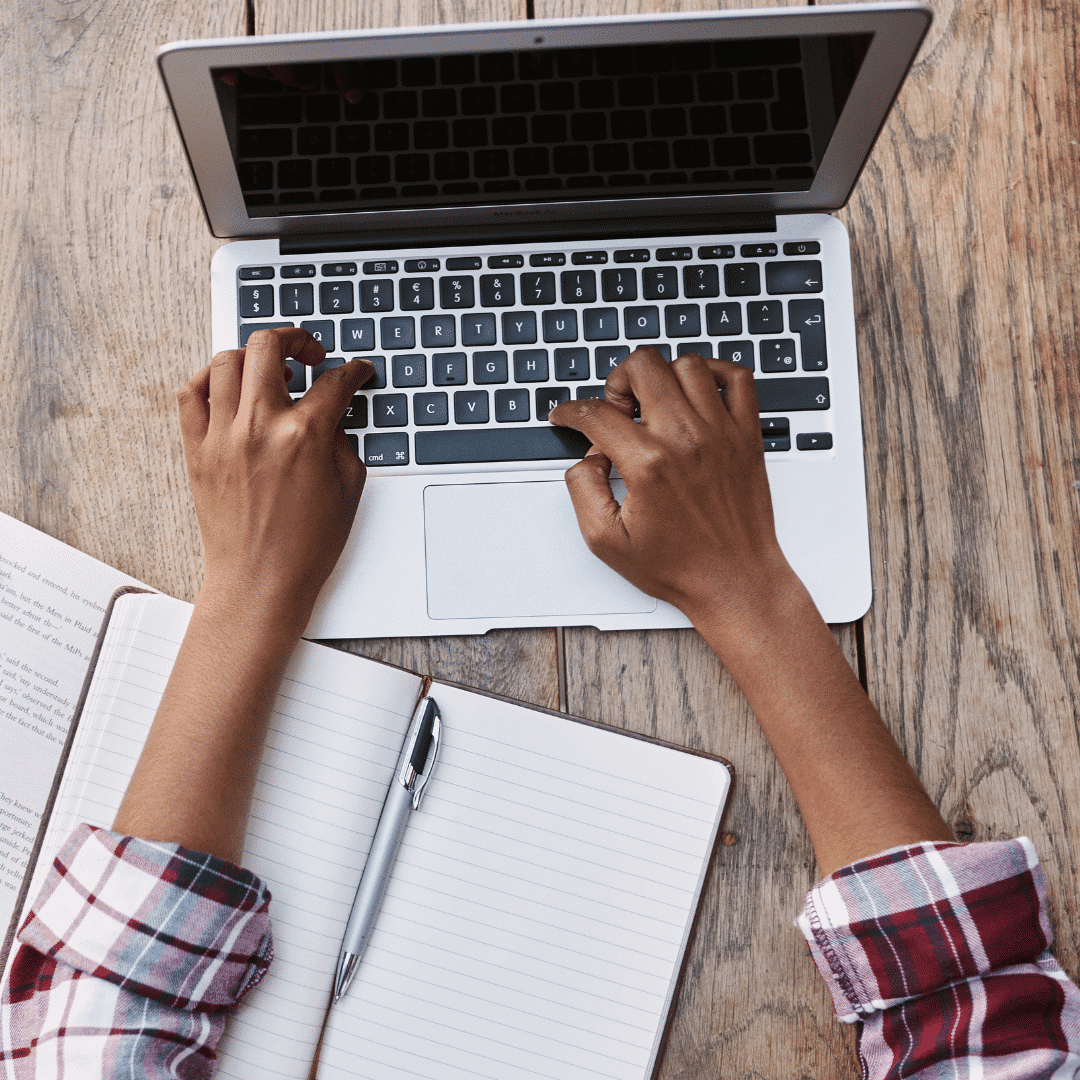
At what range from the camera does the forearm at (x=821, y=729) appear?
1.78 ft

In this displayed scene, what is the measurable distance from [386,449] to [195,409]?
13 centimetres

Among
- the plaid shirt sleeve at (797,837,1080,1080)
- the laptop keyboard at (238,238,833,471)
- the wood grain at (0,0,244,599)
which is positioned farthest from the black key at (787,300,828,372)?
the wood grain at (0,0,244,599)

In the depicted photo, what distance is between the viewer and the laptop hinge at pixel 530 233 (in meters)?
0.62

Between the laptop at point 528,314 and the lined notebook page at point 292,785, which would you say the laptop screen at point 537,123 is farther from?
the lined notebook page at point 292,785

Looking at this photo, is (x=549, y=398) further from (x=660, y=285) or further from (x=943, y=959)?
(x=943, y=959)

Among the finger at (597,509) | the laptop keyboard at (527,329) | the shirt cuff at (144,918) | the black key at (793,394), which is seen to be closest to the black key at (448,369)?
the laptop keyboard at (527,329)

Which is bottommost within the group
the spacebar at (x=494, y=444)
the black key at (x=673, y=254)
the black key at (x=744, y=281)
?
the spacebar at (x=494, y=444)

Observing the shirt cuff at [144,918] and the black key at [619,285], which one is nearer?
the shirt cuff at [144,918]

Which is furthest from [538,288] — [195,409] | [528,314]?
[195,409]

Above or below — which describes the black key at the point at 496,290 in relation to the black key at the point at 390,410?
above

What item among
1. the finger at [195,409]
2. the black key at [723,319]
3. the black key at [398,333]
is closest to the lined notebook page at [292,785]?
the finger at [195,409]

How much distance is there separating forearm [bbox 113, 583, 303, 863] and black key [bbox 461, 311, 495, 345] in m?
0.22

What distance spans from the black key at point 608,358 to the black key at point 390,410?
5.4 inches

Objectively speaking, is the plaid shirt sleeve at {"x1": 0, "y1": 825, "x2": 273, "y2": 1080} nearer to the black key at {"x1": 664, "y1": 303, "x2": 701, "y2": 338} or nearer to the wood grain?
the wood grain
